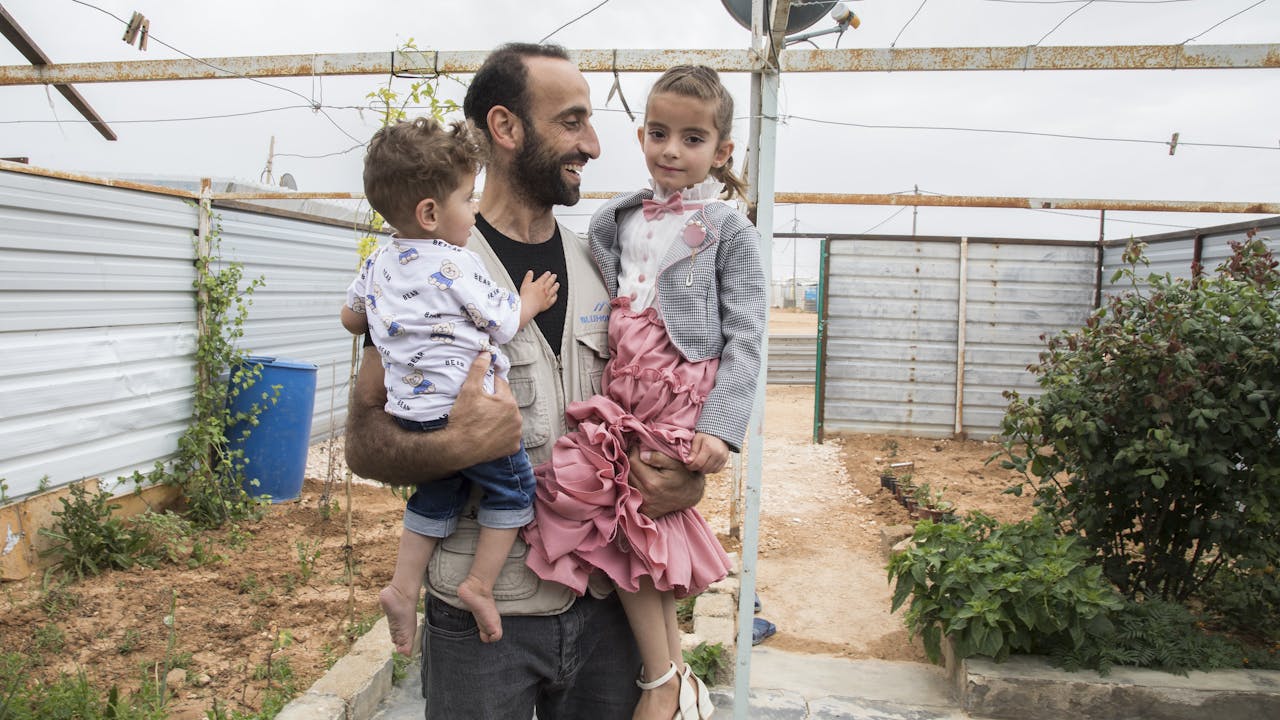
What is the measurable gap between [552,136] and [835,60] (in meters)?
2.62

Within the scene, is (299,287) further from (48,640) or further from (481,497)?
(481,497)

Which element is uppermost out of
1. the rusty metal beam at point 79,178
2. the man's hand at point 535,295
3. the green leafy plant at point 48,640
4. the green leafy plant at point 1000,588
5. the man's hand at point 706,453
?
the rusty metal beam at point 79,178

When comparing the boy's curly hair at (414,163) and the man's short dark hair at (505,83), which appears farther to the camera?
the man's short dark hair at (505,83)

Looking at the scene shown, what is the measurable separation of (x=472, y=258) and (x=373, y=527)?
453 cm

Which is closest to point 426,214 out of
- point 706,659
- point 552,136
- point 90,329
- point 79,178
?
point 552,136

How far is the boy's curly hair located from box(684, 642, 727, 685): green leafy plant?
263cm

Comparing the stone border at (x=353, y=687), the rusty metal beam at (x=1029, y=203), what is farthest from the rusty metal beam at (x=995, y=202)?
the stone border at (x=353, y=687)

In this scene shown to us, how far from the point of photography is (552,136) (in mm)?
1741

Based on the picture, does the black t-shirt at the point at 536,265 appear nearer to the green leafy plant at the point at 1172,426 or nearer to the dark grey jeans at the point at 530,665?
the dark grey jeans at the point at 530,665

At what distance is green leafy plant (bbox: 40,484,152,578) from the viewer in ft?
14.6

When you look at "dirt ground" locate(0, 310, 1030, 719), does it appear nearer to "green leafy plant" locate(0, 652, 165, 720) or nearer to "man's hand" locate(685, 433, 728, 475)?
"green leafy plant" locate(0, 652, 165, 720)

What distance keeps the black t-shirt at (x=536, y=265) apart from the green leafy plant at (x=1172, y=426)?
285cm

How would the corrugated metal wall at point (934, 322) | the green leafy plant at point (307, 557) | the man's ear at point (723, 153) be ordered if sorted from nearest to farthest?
the man's ear at point (723, 153) < the green leafy plant at point (307, 557) < the corrugated metal wall at point (934, 322)

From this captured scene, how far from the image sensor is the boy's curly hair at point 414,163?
153cm
